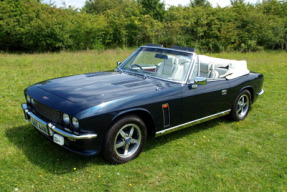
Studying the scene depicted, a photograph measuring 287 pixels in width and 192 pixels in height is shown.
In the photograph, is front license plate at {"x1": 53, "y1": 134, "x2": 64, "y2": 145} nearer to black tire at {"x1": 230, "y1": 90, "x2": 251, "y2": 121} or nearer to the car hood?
the car hood

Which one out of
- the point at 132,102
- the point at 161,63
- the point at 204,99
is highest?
the point at 161,63

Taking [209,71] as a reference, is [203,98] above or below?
below

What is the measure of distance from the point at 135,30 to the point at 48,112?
24965 millimetres

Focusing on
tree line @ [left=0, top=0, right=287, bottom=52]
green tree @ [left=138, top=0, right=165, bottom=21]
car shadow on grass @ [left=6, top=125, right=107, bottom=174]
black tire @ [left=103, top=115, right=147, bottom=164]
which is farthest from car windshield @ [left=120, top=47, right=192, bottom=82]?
green tree @ [left=138, top=0, right=165, bottom=21]

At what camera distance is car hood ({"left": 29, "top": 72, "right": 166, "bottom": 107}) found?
3.47 m

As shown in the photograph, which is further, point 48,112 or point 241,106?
point 241,106

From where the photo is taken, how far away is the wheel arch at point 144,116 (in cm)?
348

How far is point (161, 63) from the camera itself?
15.7 ft

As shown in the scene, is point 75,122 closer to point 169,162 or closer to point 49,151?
point 49,151

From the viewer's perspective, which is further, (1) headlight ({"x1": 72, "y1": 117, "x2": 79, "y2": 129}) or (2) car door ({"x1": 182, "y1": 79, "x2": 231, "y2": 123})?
(2) car door ({"x1": 182, "y1": 79, "x2": 231, "y2": 123})

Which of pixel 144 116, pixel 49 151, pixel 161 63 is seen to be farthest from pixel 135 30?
pixel 49 151

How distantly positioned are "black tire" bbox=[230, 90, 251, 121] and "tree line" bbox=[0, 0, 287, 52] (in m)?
20.1

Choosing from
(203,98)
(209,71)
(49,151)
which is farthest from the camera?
(209,71)

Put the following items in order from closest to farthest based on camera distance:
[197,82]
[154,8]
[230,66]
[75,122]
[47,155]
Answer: [75,122] < [47,155] < [197,82] < [230,66] < [154,8]
